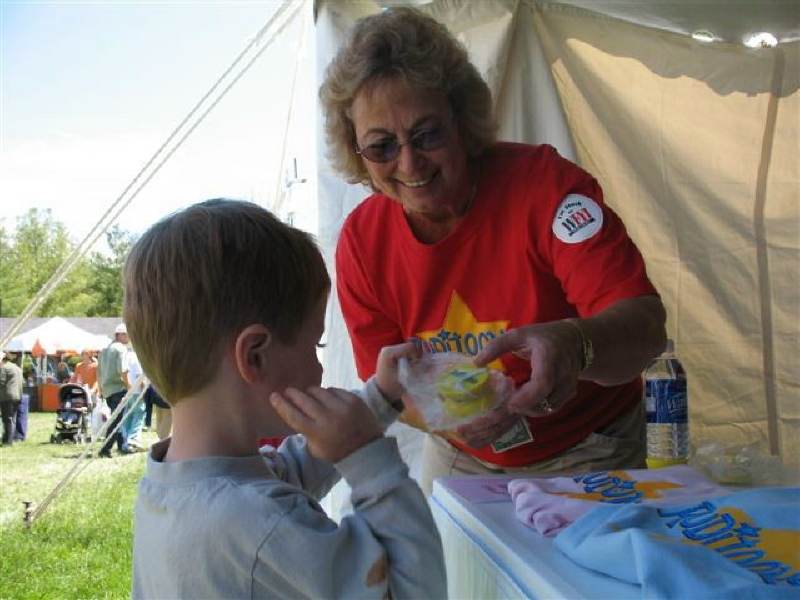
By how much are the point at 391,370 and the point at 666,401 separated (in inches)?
23.1

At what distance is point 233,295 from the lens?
0.97m

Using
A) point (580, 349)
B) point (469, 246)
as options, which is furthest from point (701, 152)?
point (580, 349)

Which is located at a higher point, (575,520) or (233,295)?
(233,295)

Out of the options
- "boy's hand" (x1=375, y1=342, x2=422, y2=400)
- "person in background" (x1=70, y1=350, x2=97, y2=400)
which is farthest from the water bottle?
"person in background" (x1=70, y1=350, x2=97, y2=400)

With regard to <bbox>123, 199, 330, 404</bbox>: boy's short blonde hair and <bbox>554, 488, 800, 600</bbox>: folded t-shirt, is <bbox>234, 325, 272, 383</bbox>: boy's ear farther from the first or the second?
<bbox>554, 488, 800, 600</bbox>: folded t-shirt

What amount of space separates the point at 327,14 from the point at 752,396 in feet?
6.97

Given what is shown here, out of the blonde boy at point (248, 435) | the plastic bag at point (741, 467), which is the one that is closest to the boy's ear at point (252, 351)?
the blonde boy at point (248, 435)

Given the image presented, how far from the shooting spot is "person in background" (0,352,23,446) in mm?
11078

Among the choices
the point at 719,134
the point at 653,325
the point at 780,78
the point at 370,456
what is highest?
the point at 780,78

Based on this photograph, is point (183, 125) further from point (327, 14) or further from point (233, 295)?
point (233, 295)

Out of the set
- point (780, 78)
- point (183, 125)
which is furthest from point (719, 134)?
point (183, 125)

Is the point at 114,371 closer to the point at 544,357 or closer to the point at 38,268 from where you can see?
the point at 544,357

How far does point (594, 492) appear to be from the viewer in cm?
112

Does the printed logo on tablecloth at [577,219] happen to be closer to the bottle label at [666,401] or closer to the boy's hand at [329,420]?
the bottle label at [666,401]
